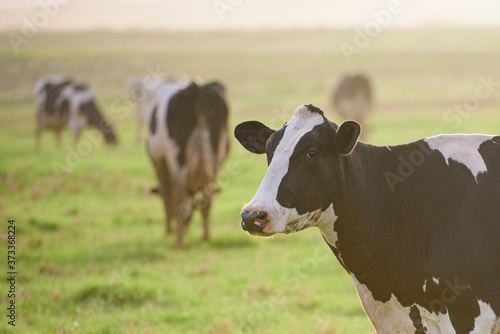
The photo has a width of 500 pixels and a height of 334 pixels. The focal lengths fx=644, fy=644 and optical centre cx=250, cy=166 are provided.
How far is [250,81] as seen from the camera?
43.5m

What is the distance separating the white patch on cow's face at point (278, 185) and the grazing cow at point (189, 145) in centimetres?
578

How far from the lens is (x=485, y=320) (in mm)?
3951

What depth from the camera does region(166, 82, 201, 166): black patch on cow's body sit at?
10117mm

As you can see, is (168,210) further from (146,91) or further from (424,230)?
(424,230)

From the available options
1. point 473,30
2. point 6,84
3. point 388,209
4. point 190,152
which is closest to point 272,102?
point 6,84

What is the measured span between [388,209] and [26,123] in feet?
90.9

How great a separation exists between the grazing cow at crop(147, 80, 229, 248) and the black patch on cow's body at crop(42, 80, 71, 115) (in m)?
13.2

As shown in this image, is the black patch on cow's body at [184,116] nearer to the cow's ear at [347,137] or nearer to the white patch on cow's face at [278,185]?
the white patch on cow's face at [278,185]

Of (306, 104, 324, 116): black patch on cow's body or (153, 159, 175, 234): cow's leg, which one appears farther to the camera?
(153, 159, 175, 234): cow's leg

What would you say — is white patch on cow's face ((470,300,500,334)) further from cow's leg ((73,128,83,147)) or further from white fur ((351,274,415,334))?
cow's leg ((73,128,83,147))

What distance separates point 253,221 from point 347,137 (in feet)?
2.66

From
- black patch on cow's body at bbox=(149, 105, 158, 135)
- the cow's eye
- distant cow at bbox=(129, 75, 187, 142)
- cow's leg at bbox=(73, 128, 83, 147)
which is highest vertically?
the cow's eye

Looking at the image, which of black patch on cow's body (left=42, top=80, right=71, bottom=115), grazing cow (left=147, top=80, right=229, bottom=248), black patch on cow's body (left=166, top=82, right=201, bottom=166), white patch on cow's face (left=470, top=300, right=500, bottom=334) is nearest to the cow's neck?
white patch on cow's face (left=470, top=300, right=500, bottom=334)

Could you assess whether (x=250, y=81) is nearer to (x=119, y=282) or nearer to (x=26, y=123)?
(x=26, y=123)
